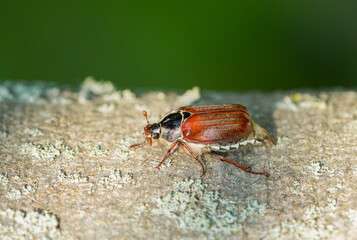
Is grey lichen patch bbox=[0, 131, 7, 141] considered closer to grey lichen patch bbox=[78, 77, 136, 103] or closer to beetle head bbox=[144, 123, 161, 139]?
grey lichen patch bbox=[78, 77, 136, 103]

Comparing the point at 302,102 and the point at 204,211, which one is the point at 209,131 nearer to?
the point at 204,211

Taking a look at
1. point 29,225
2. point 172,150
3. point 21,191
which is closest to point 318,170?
point 172,150

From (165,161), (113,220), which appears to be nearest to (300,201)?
(165,161)

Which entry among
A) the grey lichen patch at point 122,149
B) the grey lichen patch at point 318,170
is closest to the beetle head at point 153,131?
the grey lichen patch at point 122,149

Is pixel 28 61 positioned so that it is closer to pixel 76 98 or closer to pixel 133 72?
pixel 133 72

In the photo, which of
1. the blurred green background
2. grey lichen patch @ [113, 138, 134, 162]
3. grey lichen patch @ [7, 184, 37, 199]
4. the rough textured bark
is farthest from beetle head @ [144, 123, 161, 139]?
the blurred green background

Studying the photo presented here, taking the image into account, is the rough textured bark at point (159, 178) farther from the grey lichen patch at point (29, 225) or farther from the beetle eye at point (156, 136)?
the beetle eye at point (156, 136)
